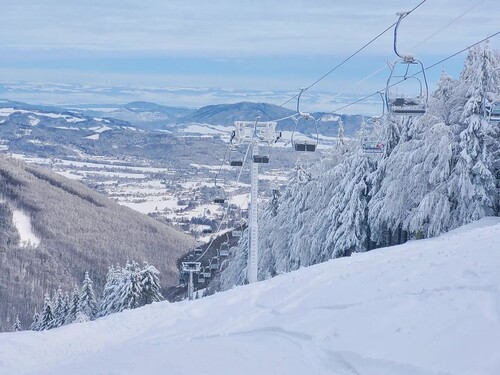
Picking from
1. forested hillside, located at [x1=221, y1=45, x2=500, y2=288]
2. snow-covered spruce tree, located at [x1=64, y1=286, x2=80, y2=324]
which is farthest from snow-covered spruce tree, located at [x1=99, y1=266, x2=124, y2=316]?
forested hillside, located at [x1=221, y1=45, x2=500, y2=288]

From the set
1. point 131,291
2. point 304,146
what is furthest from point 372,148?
point 131,291

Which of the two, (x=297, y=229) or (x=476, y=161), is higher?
(x=476, y=161)

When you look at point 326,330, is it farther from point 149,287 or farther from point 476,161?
point 149,287

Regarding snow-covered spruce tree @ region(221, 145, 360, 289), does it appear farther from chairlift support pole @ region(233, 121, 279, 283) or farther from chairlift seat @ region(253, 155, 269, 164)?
chairlift seat @ region(253, 155, 269, 164)

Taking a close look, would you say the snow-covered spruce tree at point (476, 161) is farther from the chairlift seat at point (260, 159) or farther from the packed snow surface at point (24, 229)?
the packed snow surface at point (24, 229)

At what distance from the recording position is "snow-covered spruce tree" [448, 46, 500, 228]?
2422cm

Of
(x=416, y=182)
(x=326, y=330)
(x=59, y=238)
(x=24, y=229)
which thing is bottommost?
(x=59, y=238)

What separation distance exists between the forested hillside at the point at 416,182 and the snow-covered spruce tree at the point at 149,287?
7737mm

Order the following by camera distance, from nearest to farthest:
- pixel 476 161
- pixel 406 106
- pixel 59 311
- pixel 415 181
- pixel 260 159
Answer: pixel 406 106
pixel 260 159
pixel 476 161
pixel 415 181
pixel 59 311

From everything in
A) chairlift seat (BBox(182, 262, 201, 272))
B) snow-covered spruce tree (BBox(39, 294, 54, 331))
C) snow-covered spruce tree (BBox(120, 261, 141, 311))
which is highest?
chairlift seat (BBox(182, 262, 201, 272))

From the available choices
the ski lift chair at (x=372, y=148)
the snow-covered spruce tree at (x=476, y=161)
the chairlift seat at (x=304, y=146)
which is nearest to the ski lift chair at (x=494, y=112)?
the chairlift seat at (x=304, y=146)

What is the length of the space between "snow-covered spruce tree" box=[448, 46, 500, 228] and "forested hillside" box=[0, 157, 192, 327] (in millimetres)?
98161

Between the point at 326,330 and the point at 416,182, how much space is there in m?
17.2

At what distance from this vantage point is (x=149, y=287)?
39.3m
